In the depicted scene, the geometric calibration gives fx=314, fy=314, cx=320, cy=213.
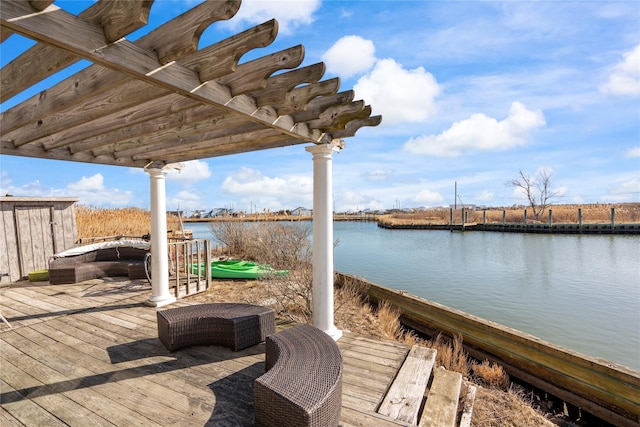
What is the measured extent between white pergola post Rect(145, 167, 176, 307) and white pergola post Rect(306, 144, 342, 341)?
2.71 metres

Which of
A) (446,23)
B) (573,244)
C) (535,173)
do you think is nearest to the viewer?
(446,23)

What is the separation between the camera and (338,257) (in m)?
13.4

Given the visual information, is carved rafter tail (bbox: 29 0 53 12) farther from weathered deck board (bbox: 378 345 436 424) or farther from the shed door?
the shed door

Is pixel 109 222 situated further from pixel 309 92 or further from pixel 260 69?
pixel 260 69

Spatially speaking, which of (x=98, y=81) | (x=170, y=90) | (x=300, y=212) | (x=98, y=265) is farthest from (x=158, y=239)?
(x=300, y=212)

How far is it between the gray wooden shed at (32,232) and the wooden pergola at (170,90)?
3767 millimetres

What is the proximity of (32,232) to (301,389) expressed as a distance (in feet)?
25.4

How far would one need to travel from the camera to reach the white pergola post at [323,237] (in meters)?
3.48

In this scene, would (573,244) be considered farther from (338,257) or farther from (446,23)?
(446,23)

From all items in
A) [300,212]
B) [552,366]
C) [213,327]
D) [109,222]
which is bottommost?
[552,366]

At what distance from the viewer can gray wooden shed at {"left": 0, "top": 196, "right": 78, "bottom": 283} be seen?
6336 mm

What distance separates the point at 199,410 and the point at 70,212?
24.1 feet

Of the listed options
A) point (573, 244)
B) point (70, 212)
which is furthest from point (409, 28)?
point (573, 244)

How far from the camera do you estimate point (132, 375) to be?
281 centimetres
